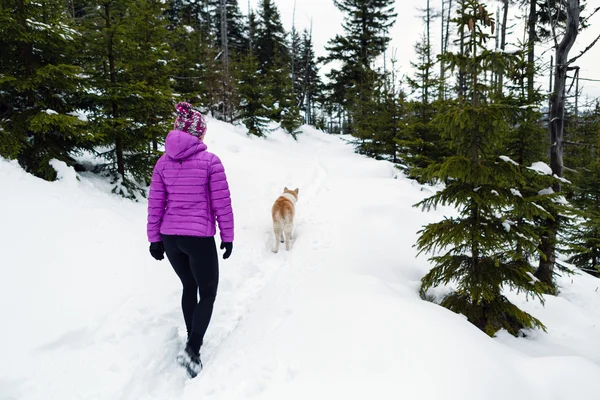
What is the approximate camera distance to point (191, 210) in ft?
8.98

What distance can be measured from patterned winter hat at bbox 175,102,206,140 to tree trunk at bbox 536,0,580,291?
6307 millimetres

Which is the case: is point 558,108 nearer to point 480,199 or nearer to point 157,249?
point 480,199

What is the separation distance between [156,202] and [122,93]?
470 centimetres

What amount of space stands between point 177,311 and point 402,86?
51.2 feet

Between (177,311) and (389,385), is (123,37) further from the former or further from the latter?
(389,385)

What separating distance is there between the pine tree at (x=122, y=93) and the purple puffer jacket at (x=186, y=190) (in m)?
3.94

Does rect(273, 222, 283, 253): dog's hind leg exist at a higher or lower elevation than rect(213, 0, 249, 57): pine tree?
lower

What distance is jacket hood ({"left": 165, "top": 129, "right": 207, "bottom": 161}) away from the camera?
2645 mm

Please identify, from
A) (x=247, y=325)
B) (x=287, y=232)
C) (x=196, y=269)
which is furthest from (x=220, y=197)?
(x=287, y=232)

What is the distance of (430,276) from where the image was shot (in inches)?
160

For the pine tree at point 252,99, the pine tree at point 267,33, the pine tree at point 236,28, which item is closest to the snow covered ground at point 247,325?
the pine tree at point 252,99

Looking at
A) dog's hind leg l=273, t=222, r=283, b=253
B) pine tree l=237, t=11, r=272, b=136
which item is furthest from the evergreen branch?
pine tree l=237, t=11, r=272, b=136

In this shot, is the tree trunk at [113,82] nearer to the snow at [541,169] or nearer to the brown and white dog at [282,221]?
the brown and white dog at [282,221]

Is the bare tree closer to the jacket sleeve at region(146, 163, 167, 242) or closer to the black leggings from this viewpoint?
the black leggings
